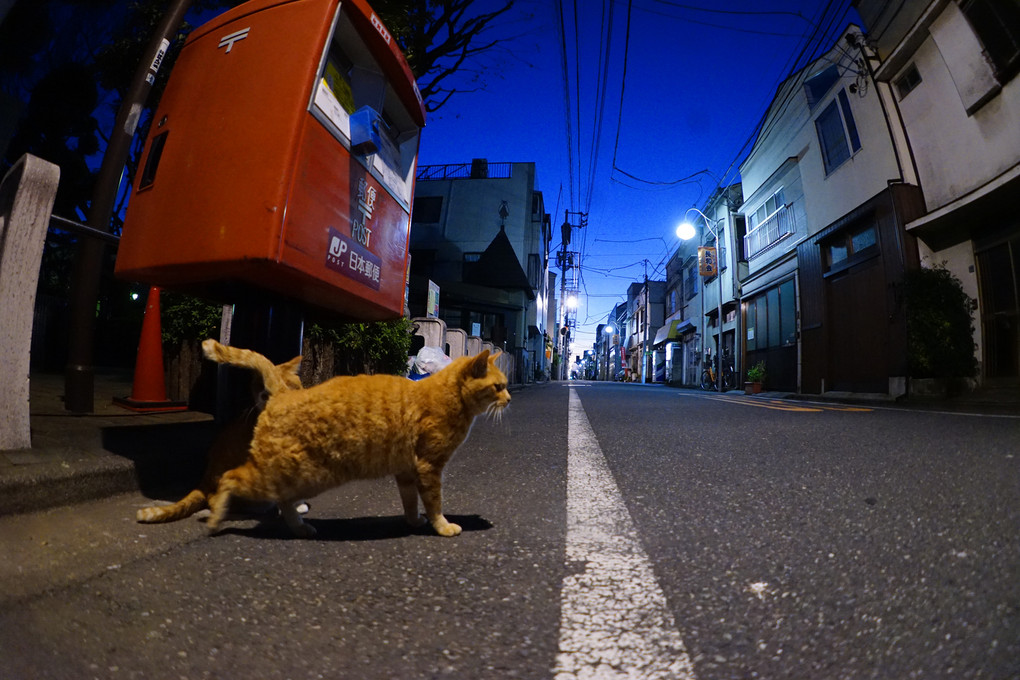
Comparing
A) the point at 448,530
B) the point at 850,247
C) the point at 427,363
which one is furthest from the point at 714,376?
the point at 448,530

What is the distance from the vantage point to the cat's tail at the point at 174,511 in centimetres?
155

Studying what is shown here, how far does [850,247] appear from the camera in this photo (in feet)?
38.2

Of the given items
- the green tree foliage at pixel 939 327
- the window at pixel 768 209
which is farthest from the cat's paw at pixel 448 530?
the window at pixel 768 209

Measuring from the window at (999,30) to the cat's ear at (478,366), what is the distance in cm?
1092

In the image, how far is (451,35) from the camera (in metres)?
7.29

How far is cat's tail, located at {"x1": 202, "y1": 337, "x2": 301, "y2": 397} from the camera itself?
1.55 m

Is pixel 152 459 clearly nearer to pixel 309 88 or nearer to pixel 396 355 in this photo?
pixel 309 88

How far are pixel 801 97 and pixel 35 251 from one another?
1812 centimetres

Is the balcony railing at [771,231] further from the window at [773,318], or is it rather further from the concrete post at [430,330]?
the concrete post at [430,330]

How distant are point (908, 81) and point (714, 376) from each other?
41.3ft

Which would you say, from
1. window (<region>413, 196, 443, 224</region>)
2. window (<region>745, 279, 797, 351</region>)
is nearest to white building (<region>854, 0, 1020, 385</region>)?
window (<region>745, 279, 797, 351</region>)

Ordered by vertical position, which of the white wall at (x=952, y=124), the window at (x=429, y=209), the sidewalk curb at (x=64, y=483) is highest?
the window at (x=429, y=209)

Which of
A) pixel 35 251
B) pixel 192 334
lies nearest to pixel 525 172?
pixel 192 334

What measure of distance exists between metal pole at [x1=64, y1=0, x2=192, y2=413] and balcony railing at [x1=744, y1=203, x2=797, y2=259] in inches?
656
